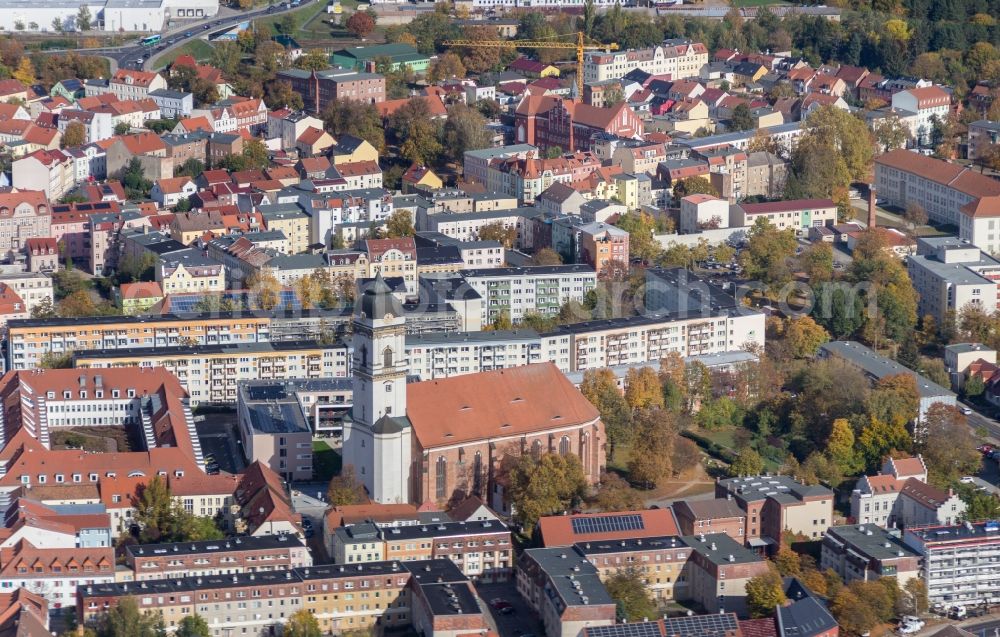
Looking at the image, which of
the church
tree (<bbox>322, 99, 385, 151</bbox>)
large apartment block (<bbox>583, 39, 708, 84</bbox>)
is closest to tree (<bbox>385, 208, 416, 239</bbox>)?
tree (<bbox>322, 99, 385, 151</bbox>)

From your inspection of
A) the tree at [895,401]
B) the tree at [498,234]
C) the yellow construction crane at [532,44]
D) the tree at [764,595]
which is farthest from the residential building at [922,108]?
the tree at [764,595]

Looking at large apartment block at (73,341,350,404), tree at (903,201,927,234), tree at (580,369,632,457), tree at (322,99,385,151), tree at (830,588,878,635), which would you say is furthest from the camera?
tree at (322,99,385,151)

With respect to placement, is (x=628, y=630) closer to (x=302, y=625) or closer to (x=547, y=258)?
(x=302, y=625)

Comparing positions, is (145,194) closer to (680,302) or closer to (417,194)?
(417,194)

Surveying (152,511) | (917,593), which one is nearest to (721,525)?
(917,593)

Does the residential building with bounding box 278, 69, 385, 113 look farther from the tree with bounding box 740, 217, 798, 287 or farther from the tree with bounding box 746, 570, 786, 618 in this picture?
the tree with bounding box 746, 570, 786, 618

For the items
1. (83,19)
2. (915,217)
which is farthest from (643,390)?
(83,19)
